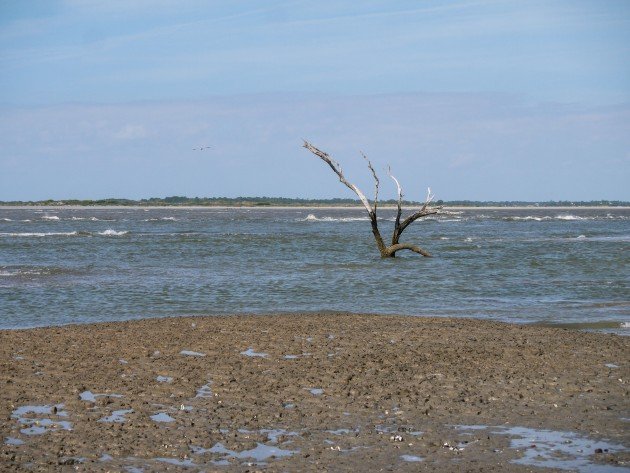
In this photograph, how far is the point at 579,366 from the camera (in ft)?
38.1

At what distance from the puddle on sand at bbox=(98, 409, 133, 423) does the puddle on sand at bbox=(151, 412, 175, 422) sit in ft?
0.99

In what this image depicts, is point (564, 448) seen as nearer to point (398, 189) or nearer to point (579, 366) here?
→ point (579, 366)

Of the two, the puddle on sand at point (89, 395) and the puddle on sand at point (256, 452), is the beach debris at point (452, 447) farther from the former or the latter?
the puddle on sand at point (89, 395)

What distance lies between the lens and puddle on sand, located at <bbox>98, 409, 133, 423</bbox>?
28.5 ft

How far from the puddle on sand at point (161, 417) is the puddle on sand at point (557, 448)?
9.58 ft

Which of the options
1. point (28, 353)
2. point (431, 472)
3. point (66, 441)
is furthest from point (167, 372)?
point (431, 472)

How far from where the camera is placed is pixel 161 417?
884cm

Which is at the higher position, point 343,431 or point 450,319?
point 343,431

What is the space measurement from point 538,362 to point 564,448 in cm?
421

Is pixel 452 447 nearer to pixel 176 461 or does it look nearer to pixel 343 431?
pixel 343 431

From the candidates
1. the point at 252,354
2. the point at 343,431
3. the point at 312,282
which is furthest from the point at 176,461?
the point at 312,282

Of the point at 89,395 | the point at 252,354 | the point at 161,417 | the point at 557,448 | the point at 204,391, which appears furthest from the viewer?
the point at 252,354

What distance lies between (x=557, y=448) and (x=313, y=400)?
2.89 metres

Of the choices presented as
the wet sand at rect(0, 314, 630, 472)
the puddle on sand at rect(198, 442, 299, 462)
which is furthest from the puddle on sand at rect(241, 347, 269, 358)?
the puddle on sand at rect(198, 442, 299, 462)
